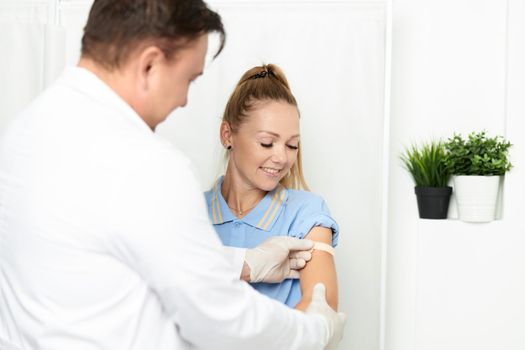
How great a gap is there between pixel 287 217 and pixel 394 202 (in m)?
0.88

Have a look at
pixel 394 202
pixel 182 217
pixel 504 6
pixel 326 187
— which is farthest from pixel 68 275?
pixel 504 6

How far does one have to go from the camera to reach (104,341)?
1.03 m

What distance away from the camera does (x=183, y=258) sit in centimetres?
98

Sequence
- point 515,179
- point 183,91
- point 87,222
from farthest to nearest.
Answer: point 515,179 → point 183,91 → point 87,222

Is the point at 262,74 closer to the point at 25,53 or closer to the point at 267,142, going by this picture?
the point at 267,142

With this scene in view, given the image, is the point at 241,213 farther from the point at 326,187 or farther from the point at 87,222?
the point at 87,222

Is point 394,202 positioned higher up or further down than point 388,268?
higher up

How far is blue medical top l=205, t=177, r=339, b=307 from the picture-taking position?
5.64 ft

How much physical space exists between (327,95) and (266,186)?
0.69 m

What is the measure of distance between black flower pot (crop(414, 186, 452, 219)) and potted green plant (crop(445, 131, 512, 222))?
0.05m

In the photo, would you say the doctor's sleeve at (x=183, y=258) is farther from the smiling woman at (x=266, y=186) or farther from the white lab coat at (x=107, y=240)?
the smiling woman at (x=266, y=186)

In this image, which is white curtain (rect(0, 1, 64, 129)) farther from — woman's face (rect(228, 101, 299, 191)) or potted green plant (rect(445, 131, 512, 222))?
potted green plant (rect(445, 131, 512, 222))

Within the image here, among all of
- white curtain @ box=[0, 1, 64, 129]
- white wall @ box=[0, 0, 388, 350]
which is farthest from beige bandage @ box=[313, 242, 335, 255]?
white curtain @ box=[0, 1, 64, 129]

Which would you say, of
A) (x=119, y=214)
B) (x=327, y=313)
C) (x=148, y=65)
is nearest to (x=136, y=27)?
(x=148, y=65)
